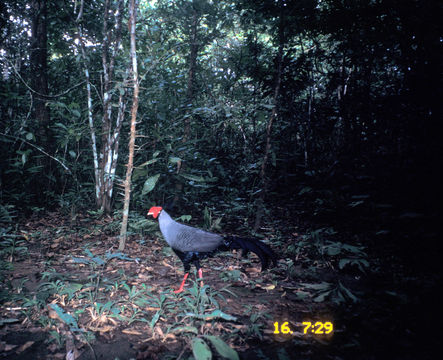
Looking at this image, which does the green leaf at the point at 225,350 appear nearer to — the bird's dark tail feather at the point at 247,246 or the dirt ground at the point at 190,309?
the dirt ground at the point at 190,309

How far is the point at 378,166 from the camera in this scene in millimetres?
4539

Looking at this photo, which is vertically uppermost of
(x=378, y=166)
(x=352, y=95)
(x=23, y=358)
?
(x=352, y=95)

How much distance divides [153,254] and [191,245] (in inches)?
50.6

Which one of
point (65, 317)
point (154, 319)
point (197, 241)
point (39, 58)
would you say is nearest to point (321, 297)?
point (197, 241)

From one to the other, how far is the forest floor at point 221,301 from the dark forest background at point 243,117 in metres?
0.38

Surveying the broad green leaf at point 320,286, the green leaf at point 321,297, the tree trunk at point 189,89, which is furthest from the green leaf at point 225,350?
the tree trunk at point 189,89

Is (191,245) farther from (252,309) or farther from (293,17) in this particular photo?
(293,17)

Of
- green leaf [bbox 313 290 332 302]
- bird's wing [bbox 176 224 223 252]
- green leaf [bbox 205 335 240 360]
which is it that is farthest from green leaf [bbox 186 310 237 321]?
green leaf [bbox 313 290 332 302]

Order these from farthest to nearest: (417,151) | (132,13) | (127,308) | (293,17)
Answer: (293,17), (417,151), (132,13), (127,308)

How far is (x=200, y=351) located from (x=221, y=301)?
981 mm

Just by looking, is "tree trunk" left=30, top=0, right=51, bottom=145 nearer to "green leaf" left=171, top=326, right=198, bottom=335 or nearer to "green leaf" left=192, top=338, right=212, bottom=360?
"green leaf" left=171, top=326, right=198, bottom=335

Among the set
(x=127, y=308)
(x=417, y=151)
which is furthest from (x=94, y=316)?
(x=417, y=151)
